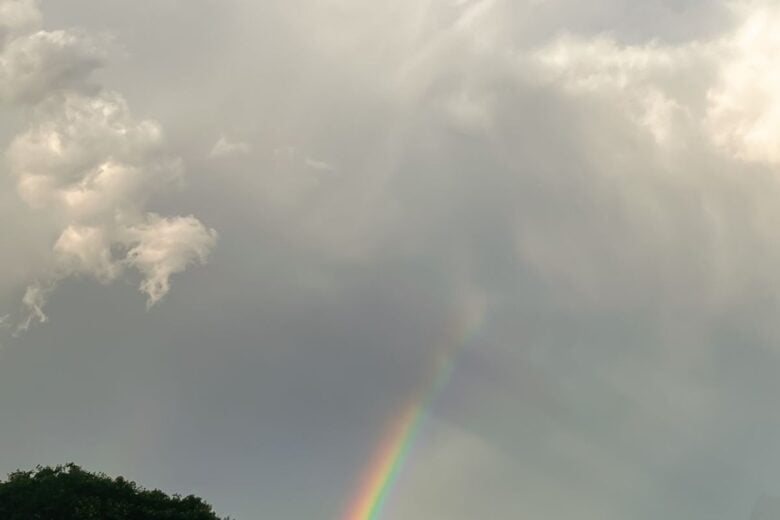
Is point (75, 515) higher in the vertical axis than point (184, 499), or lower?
lower

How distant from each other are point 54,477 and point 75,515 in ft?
22.6

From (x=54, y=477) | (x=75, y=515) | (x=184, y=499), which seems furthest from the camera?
(x=184, y=499)

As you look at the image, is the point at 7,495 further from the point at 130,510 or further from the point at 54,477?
the point at 130,510

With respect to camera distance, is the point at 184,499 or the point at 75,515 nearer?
the point at 75,515

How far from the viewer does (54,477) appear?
77875 mm

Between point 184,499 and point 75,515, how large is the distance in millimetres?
13244

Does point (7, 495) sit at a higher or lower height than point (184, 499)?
lower

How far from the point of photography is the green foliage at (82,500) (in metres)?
73.7

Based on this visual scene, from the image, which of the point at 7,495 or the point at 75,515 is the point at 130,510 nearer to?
the point at 75,515

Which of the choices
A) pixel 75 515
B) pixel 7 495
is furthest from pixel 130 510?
pixel 7 495

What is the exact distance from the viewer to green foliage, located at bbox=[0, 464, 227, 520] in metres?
73.7

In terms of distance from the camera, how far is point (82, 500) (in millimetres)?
75000

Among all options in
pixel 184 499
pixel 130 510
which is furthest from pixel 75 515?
pixel 184 499

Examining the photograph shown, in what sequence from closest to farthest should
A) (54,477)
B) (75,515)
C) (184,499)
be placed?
1. (75,515)
2. (54,477)
3. (184,499)
